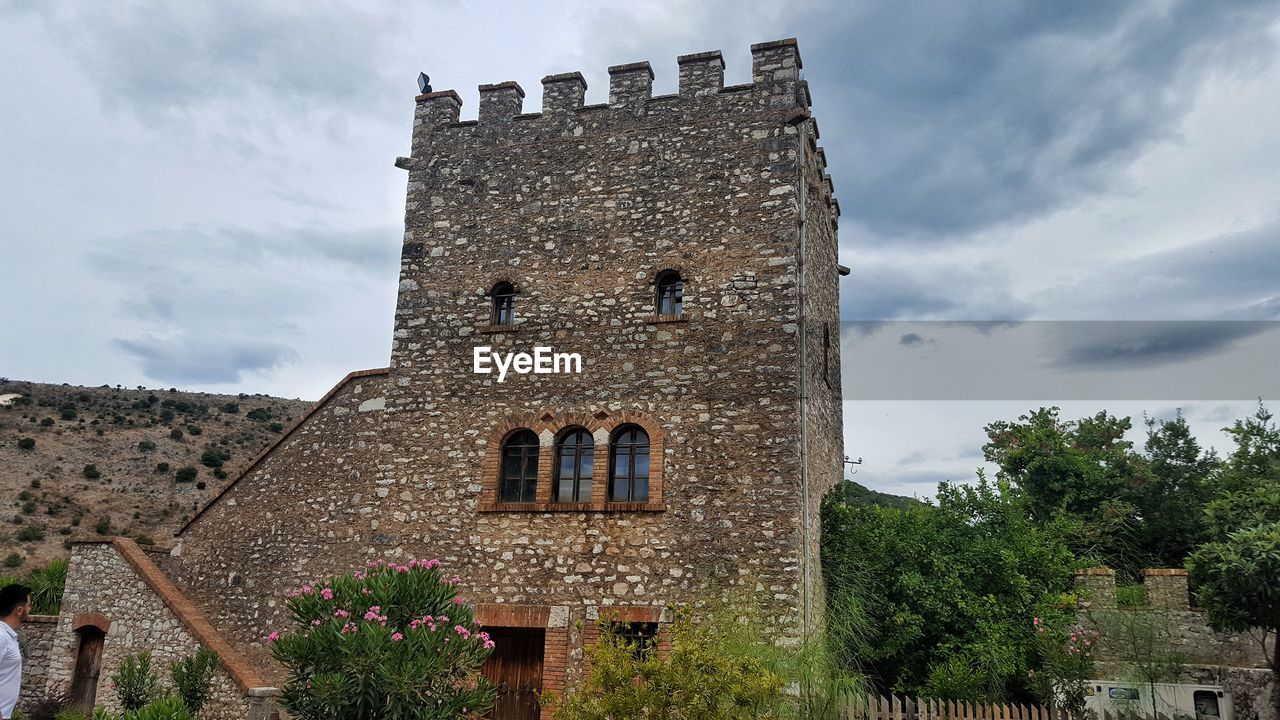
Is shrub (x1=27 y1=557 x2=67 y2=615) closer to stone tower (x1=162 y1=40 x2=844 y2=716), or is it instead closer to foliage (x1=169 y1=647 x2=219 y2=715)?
stone tower (x1=162 y1=40 x2=844 y2=716)

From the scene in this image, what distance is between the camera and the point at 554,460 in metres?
12.7

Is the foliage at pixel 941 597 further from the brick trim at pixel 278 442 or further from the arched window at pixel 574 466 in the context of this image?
the brick trim at pixel 278 442

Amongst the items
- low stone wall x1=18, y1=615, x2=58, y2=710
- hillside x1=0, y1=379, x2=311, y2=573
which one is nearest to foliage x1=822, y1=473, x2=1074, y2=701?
low stone wall x1=18, y1=615, x2=58, y2=710

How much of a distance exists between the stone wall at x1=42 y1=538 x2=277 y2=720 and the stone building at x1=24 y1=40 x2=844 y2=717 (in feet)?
0.18

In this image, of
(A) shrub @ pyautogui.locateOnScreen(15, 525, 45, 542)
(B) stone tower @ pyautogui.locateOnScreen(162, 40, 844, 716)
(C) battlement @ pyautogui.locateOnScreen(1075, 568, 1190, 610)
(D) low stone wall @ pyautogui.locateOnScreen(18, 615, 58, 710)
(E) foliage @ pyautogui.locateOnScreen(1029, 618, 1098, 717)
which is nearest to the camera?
(B) stone tower @ pyautogui.locateOnScreen(162, 40, 844, 716)

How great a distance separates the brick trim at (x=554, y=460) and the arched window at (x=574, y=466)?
11cm

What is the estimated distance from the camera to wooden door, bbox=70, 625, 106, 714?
13977mm

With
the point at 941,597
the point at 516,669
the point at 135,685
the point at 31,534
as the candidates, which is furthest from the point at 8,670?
the point at 31,534

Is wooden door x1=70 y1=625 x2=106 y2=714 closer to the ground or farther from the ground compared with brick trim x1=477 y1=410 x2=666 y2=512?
closer to the ground

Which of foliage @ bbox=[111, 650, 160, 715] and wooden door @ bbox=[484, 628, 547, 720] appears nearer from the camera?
wooden door @ bbox=[484, 628, 547, 720]

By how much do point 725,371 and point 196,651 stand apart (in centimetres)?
936

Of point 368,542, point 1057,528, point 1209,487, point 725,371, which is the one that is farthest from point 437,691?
point 1209,487

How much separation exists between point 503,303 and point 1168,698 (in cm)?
1217

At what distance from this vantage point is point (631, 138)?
13578 mm
